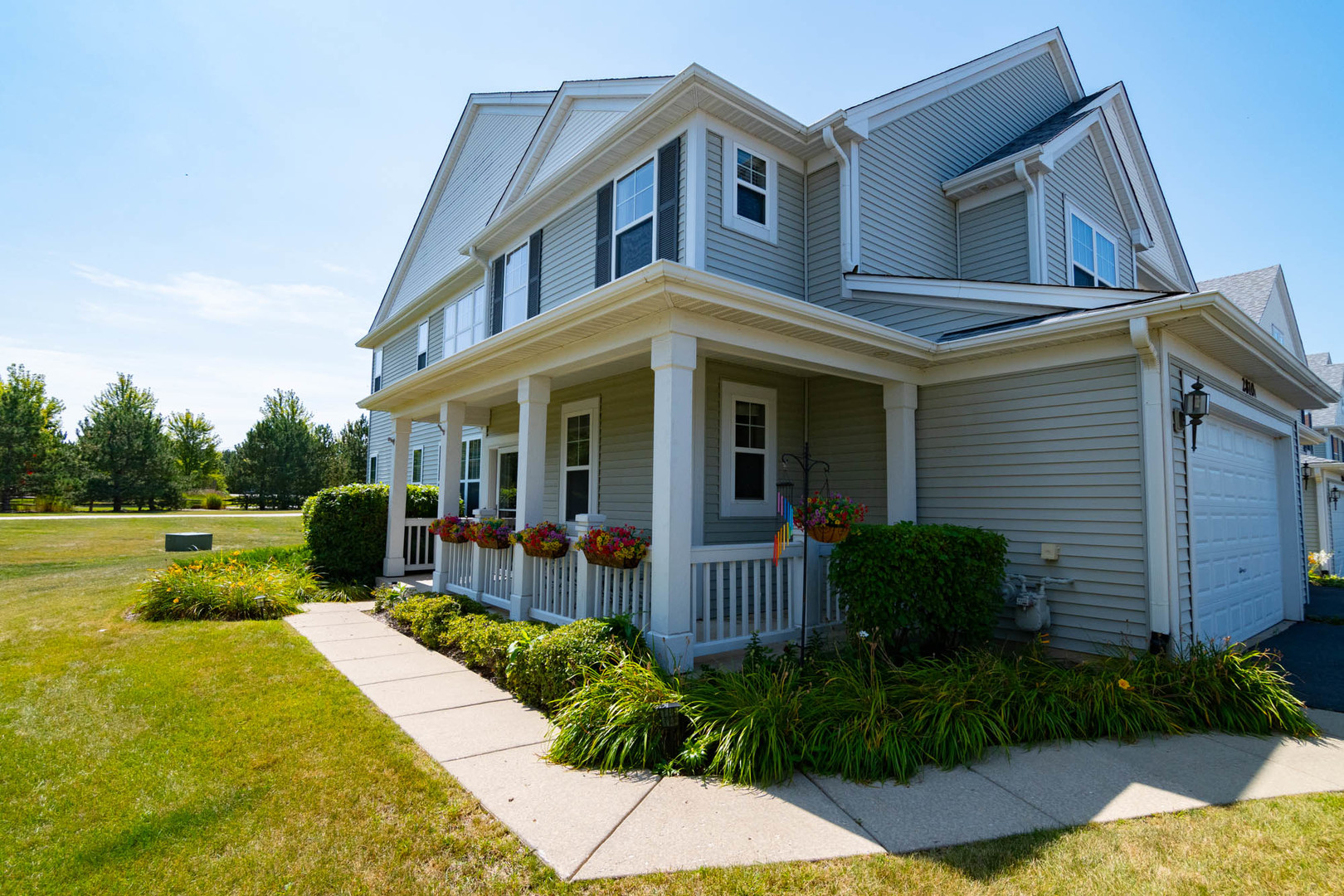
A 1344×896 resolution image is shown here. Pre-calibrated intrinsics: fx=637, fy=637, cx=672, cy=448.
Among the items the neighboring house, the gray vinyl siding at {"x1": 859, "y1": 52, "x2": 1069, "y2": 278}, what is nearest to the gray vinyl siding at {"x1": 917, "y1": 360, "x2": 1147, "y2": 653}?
the neighboring house

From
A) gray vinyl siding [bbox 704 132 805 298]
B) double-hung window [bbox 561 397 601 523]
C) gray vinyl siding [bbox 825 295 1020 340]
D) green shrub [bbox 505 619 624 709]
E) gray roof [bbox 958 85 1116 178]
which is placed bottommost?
green shrub [bbox 505 619 624 709]

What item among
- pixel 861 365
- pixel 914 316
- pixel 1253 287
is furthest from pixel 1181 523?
pixel 1253 287

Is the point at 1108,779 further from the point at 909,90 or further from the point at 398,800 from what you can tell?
the point at 909,90

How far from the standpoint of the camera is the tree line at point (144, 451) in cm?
3488

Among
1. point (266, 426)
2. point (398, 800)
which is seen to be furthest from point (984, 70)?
point (266, 426)

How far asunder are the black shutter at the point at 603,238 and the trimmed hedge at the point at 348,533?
18.9ft

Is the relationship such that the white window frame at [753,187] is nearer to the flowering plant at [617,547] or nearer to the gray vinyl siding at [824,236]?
the gray vinyl siding at [824,236]

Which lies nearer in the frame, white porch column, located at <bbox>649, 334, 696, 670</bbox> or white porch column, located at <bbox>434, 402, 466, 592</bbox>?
white porch column, located at <bbox>649, 334, 696, 670</bbox>

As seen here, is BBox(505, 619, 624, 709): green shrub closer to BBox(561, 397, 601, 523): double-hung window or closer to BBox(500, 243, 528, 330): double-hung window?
BBox(561, 397, 601, 523): double-hung window

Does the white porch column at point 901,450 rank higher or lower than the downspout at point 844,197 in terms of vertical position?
lower

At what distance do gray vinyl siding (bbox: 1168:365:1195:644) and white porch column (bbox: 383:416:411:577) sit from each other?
1026 centimetres

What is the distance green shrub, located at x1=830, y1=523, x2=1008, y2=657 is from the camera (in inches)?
210

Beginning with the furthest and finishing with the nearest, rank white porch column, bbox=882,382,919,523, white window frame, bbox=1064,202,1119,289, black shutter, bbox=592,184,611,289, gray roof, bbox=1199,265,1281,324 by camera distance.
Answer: gray roof, bbox=1199,265,1281,324, white window frame, bbox=1064,202,1119,289, black shutter, bbox=592,184,611,289, white porch column, bbox=882,382,919,523

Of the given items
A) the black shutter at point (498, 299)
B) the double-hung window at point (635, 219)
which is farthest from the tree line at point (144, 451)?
the double-hung window at point (635, 219)
